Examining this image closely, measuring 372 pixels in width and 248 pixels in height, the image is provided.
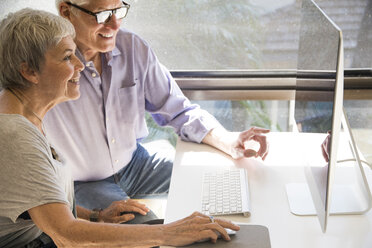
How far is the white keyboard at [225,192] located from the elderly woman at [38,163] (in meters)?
0.11

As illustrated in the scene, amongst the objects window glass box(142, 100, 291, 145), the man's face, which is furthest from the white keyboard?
window glass box(142, 100, 291, 145)

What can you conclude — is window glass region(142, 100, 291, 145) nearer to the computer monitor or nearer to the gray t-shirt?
the computer monitor

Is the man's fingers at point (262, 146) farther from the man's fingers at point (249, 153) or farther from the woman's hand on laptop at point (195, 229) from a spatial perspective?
the woman's hand on laptop at point (195, 229)

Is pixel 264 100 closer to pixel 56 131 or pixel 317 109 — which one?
pixel 56 131

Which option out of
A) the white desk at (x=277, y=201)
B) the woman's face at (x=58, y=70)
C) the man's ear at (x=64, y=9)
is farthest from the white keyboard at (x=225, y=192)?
the man's ear at (x=64, y=9)

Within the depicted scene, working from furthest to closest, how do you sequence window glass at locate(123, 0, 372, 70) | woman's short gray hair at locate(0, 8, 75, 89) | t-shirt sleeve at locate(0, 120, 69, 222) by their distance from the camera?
window glass at locate(123, 0, 372, 70) → woman's short gray hair at locate(0, 8, 75, 89) → t-shirt sleeve at locate(0, 120, 69, 222)

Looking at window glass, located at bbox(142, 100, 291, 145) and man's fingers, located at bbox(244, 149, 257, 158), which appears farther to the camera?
window glass, located at bbox(142, 100, 291, 145)

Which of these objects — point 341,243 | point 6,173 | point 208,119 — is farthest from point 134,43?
point 341,243

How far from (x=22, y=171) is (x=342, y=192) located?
927mm

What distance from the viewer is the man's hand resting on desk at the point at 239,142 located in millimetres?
1675

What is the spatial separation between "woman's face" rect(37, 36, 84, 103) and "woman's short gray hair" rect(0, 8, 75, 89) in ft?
0.08

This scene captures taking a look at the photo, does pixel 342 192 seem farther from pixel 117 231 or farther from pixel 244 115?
pixel 244 115

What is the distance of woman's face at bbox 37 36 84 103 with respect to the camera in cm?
136

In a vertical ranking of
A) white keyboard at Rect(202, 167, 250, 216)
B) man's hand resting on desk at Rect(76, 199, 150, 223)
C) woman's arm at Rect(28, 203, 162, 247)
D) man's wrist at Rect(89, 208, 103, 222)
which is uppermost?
woman's arm at Rect(28, 203, 162, 247)
